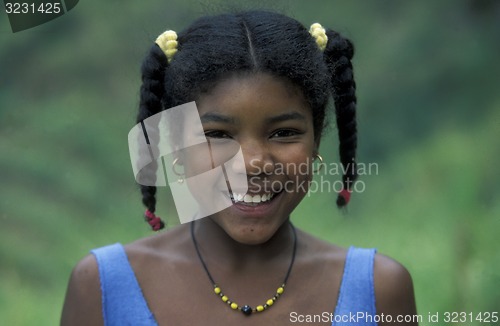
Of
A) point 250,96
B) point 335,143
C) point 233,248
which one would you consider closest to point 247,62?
point 250,96

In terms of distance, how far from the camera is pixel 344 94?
2039mm

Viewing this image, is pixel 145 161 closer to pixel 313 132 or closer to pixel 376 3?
pixel 313 132

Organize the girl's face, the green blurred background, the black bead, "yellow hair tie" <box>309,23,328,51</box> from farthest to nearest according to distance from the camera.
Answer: the green blurred background < "yellow hair tie" <box>309,23,328,51</box> < the black bead < the girl's face

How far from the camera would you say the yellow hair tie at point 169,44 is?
75.4 inches

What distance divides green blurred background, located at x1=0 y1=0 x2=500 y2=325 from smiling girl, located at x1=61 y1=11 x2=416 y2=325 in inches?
39.0

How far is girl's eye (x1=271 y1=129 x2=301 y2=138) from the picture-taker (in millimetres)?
1771

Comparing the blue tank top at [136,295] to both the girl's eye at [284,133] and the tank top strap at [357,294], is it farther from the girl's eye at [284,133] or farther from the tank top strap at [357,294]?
the girl's eye at [284,133]

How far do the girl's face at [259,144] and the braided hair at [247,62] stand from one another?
0.12 feet

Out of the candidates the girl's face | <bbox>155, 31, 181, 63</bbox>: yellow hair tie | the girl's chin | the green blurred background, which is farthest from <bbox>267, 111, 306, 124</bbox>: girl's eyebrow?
the green blurred background

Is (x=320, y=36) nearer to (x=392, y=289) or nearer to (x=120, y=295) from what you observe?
(x=392, y=289)

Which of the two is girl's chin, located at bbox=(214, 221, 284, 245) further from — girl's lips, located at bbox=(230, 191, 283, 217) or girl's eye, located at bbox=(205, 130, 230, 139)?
girl's eye, located at bbox=(205, 130, 230, 139)

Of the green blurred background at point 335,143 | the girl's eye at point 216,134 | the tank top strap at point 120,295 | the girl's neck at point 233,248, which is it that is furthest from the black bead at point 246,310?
the green blurred background at point 335,143

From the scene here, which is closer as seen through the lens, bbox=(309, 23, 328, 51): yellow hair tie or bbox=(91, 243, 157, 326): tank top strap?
bbox=(91, 243, 157, 326): tank top strap

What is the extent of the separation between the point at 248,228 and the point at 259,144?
205 millimetres
